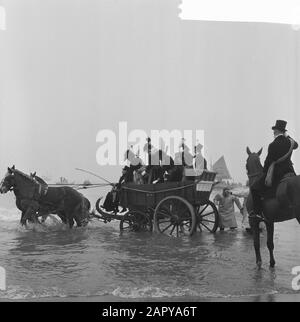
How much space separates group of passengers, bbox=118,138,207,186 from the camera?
4.23m

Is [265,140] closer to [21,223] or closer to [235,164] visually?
[235,164]

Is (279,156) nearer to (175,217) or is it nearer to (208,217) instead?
(175,217)

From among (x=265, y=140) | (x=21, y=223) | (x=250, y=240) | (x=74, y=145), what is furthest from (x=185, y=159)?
(x=21, y=223)

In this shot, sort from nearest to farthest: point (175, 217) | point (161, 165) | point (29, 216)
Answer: point (161, 165) < point (29, 216) < point (175, 217)

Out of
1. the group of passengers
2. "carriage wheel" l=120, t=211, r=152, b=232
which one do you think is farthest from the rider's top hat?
"carriage wheel" l=120, t=211, r=152, b=232

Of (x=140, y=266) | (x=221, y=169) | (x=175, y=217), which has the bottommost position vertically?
(x=140, y=266)

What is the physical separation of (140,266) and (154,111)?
4.42 ft

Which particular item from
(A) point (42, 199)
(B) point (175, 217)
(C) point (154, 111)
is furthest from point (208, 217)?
(C) point (154, 111)

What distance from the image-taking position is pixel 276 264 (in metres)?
4.34

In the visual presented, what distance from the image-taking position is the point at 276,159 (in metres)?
4.18

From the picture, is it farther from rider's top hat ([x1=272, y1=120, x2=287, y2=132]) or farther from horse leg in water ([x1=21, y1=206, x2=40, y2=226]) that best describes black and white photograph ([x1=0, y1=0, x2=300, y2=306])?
horse leg in water ([x1=21, y1=206, x2=40, y2=226])

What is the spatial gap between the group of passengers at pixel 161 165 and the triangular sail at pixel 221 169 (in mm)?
107
